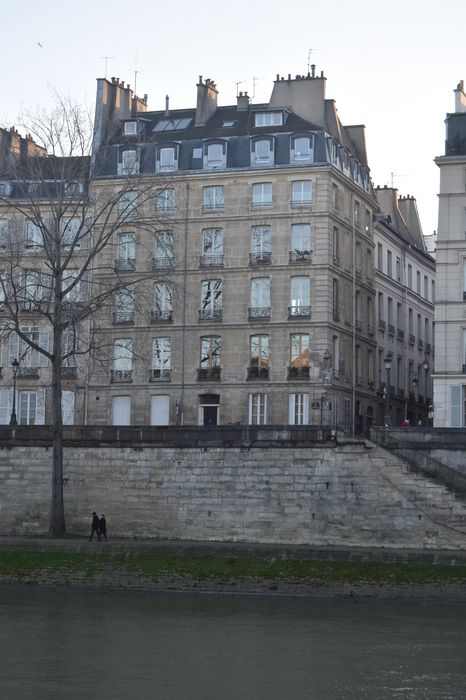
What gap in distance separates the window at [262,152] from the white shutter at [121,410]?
11488 millimetres

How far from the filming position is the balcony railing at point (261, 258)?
6062 cm

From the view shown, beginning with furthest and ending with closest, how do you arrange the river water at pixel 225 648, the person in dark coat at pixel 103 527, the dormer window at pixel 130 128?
the dormer window at pixel 130 128, the person in dark coat at pixel 103 527, the river water at pixel 225 648

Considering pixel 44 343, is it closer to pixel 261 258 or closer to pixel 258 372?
pixel 258 372

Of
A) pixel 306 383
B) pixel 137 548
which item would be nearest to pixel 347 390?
pixel 306 383

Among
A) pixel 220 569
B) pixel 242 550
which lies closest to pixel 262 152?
pixel 242 550

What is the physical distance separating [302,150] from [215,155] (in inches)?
152

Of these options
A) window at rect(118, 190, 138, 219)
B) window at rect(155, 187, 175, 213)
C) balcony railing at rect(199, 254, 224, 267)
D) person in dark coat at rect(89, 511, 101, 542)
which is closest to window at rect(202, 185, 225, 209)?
window at rect(155, 187, 175, 213)

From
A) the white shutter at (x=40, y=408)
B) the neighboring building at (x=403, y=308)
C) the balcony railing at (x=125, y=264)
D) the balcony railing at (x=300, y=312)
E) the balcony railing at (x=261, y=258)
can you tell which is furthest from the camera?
the neighboring building at (x=403, y=308)

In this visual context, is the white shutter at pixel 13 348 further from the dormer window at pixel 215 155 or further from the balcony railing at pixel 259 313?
the dormer window at pixel 215 155

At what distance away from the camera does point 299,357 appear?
59812 mm

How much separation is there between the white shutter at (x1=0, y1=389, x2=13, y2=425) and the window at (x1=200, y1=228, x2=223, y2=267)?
33.4ft

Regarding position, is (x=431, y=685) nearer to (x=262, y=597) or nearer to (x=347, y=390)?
(x=262, y=597)

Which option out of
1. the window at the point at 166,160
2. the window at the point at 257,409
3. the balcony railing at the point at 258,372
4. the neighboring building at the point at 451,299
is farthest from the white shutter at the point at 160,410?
the neighboring building at the point at 451,299

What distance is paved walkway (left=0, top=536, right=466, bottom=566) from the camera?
42781mm
